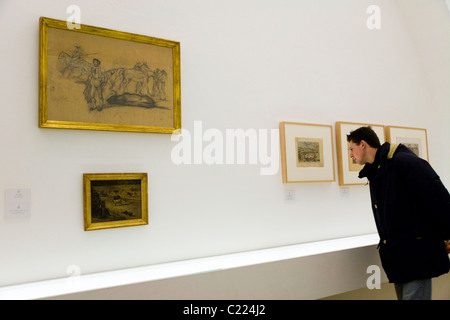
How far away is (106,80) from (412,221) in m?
2.49

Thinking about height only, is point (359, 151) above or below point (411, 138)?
below

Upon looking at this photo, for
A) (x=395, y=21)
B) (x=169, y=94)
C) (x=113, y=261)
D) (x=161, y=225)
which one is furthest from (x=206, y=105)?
(x=395, y=21)

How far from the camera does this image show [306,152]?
3.71 metres

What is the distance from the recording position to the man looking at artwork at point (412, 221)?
2629 mm

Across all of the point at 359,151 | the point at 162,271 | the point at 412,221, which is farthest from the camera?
the point at 359,151

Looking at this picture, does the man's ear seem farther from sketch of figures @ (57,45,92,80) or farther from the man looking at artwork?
sketch of figures @ (57,45,92,80)

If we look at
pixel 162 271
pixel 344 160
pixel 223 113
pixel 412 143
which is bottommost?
pixel 162 271

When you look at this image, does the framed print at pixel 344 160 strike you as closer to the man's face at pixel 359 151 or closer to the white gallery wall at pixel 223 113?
the white gallery wall at pixel 223 113

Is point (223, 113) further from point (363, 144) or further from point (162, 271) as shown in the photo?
point (162, 271)

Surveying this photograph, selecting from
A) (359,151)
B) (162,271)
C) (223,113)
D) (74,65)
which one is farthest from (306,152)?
(74,65)

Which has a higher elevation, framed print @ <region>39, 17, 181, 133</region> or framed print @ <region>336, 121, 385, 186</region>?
framed print @ <region>39, 17, 181, 133</region>

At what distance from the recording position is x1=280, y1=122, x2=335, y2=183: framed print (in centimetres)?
358

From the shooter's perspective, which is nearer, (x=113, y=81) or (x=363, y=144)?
(x=113, y=81)

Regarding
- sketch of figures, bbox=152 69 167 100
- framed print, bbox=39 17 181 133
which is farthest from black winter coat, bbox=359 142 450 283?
sketch of figures, bbox=152 69 167 100
